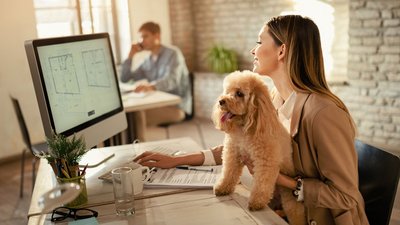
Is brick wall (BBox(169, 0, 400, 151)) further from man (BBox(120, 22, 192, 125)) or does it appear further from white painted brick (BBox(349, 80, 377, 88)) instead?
man (BBox(120, 22, 192, 125))

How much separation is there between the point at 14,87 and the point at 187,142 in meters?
2.97

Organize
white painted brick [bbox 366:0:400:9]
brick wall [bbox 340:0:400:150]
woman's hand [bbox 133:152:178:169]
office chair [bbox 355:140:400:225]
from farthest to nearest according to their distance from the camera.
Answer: brick wall [bbox 340:0:400:150]
white painted brick [bbox 366:0:400:9]
woman's hand [bbox 133:152:178:169]
office chair [bbox 355:140:400:225]

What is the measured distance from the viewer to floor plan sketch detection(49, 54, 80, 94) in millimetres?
1570

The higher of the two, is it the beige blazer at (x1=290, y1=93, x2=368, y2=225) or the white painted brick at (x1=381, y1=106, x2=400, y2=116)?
the beige blazer at (x1=290, y1=93, x2=368, y2=225)

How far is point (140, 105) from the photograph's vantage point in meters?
3.27

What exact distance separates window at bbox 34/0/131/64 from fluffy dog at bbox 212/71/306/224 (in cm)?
390

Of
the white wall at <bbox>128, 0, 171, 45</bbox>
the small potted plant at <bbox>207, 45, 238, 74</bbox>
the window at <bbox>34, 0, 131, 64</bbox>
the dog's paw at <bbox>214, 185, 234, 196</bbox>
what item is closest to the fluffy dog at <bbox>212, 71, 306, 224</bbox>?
the dog's paw at <bbox>214, 185, 234, 196</bbox>

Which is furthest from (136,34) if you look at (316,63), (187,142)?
(316,63)

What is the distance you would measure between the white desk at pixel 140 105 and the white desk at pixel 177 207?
1688 millimetres

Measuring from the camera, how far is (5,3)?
4.22 m

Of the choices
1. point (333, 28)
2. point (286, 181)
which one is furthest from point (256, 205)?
point (333, 28)

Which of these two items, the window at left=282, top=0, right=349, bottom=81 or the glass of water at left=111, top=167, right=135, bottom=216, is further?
the window at left=282, top=0, right=349, bottom=81

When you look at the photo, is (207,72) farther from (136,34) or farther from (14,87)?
(14,87)

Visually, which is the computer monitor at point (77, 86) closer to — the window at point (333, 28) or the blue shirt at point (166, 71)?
the blue shirt at point (166, 71)
